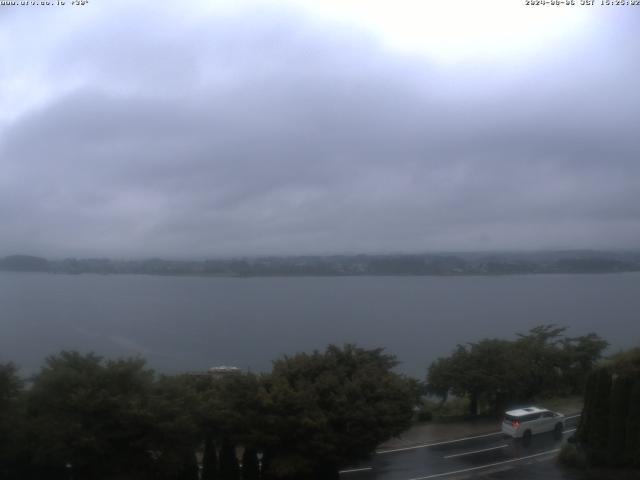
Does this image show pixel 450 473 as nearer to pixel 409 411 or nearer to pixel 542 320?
pixel 409 411

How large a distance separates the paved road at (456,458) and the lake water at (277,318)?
21.2 ft

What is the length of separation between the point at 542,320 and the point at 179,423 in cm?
6213

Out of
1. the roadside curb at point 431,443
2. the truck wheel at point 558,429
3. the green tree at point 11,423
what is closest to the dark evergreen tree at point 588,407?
the truck wheel at point 558,429

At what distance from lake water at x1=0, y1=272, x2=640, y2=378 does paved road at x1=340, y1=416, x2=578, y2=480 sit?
254 inches

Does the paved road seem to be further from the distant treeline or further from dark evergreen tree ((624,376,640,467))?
the distant treeline

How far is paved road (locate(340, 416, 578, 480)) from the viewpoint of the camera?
1927cm

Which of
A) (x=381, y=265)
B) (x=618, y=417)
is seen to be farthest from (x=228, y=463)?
(x=381, y=265)

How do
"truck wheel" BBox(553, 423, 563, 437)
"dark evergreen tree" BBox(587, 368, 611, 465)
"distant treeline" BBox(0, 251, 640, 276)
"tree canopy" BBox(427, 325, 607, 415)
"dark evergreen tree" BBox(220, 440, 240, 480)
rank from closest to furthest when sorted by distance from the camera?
"dark evergreen tree" BBox(220, 440, 240, 480) → "dark evergreen tree" BBox(587, 368, 611, 465) → "truck wheel" BBox(553, 423, 563, 437) → "tree canopy" BBox(427, 325, 607, 415) → "distant treeline" BBox(0, 251, 640, 276)

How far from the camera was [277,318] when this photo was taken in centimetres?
7456

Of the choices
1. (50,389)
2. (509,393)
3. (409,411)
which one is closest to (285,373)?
(409,411)

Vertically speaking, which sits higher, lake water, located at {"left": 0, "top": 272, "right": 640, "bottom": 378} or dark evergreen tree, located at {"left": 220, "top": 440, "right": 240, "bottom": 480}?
dark evergreen tree, located at {"left": 220, "top": 440, "right": 240, "bottom": 480}

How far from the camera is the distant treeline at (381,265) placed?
73.2 meters

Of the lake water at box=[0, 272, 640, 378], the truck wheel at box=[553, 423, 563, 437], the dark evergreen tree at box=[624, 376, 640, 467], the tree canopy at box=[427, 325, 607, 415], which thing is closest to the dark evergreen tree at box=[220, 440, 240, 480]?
the dark evergreen tree at box=[624, 376, 640, 467]

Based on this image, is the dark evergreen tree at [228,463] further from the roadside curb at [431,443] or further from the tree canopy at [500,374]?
the tree canopy at [500,374]
